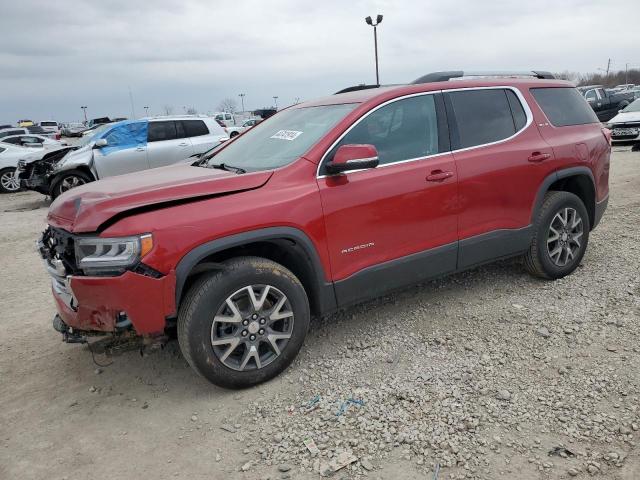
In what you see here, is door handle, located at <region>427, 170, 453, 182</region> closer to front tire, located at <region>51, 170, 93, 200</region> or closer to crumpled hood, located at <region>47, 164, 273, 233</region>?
crumpled hood, located at <region>47, 164, 273, 233</region>

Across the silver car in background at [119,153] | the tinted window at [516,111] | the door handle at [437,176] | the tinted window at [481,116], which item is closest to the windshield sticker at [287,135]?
the door handle at [437,176]

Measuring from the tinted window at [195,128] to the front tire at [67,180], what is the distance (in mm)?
2315

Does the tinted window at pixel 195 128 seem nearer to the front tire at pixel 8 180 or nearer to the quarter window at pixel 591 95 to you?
the front tire at pixel 8 180

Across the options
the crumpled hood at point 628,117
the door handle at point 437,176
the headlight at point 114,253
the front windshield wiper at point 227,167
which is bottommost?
the crumpled hood at point 628,117

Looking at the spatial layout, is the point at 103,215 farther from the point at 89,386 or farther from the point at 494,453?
the point at 494,453

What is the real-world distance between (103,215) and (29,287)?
132 inches

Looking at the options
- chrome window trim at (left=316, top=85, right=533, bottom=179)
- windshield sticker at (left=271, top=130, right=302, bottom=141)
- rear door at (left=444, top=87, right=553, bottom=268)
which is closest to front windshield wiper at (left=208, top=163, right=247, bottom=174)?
windshield sticker at (left=271, top=130, right=302, bottom=141)

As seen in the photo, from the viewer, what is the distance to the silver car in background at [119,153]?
33.8 ft

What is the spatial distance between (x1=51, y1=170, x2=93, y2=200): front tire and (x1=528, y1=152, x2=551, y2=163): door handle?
356 inches

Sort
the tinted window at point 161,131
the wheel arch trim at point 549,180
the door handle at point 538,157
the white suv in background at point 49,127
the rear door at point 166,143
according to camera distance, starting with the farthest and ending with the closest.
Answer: the white suv in background at point 49,127 < the tinted window at point 161,131 < the rear door at point 166,143 < the wheel arch trim at point 549,180 < the door handle at point 538,157

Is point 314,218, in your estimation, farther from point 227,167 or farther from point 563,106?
point 563,106

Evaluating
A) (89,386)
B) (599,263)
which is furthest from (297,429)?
(599,263)

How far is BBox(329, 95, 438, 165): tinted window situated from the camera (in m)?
3.47

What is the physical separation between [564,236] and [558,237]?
3.3 inches
